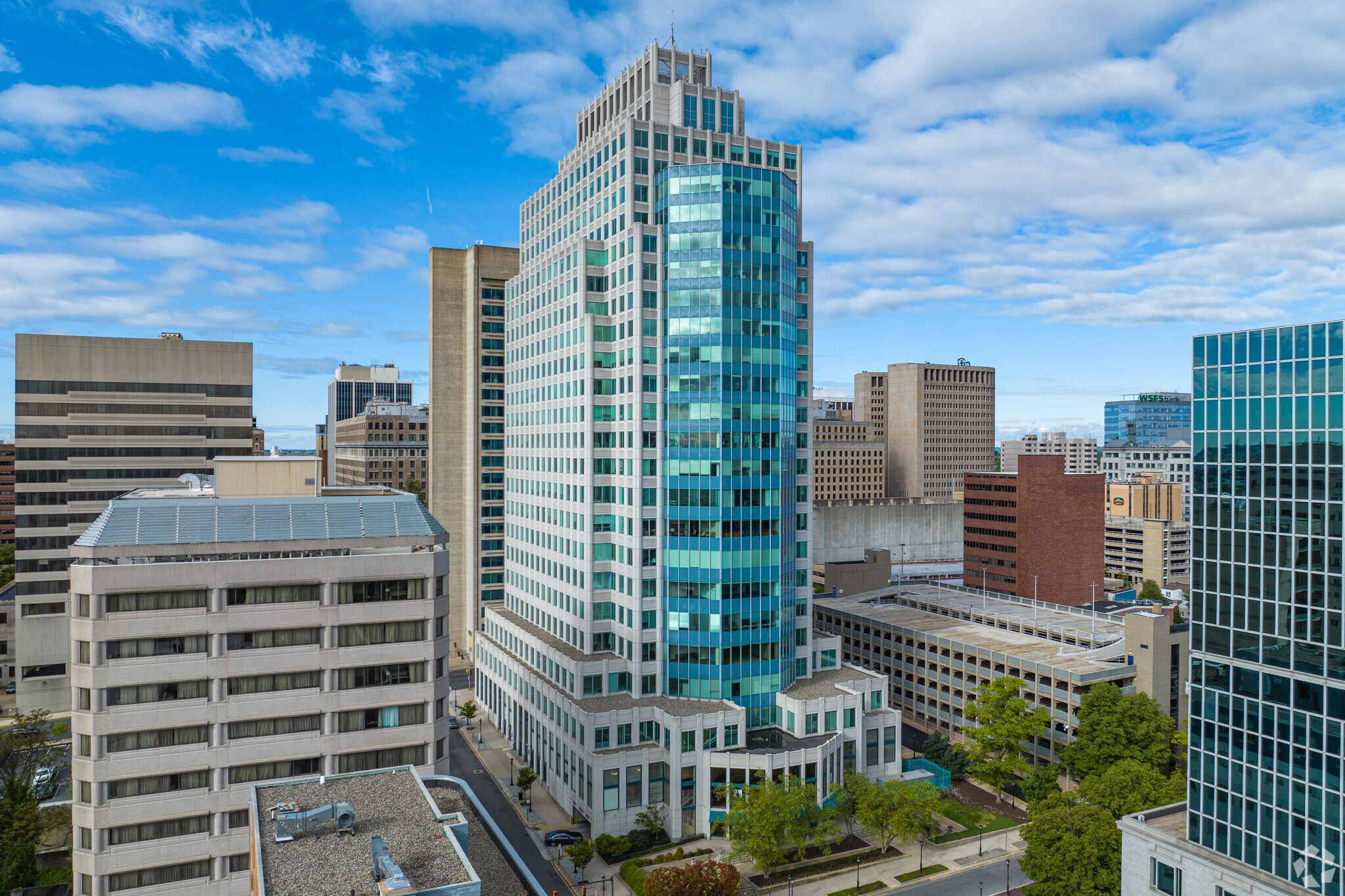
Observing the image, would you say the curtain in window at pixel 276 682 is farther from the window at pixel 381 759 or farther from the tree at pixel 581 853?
the tree at pixel 581 853

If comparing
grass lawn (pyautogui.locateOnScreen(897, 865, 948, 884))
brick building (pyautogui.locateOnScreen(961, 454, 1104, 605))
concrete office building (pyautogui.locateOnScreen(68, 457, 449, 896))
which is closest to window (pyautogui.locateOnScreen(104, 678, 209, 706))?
concrete office building (pyautogui.locateOnScreen(68, 457, 449, 896))

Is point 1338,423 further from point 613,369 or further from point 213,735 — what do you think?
point 213,735

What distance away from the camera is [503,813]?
89875 millimetres

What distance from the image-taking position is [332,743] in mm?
57000

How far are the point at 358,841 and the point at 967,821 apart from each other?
69446 millimetres

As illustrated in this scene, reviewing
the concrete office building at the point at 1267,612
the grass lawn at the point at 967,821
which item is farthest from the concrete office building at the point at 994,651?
the concrete office building at the point at 1267,612

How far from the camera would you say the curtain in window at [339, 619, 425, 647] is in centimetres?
5791

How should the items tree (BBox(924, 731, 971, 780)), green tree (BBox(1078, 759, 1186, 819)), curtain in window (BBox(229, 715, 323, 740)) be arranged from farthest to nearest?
tree (BBox(924, 731, 971, 780)), green tree (BBox(1078, 759, 1186, 819)), curtain in window (BBox(229, 715, 323, 740))

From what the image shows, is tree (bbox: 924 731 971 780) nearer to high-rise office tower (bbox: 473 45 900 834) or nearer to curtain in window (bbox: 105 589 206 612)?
high-rise office tower (bbox: 473 45 900 834)

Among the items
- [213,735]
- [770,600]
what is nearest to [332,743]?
[213,735]

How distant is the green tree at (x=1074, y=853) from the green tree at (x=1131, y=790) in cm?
468

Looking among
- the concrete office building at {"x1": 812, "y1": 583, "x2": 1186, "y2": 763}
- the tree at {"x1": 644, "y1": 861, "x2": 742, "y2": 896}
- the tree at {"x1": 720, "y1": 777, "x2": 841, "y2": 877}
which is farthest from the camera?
the concrete office building at {"x1": 812, "y1": 583, "x2": 1186, "y2": 763}

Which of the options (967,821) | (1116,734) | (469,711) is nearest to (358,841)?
(967,821)

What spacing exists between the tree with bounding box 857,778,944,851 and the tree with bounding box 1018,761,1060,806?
38.5 ft
